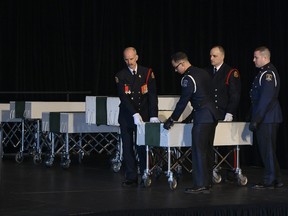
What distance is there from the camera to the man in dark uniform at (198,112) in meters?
8.22

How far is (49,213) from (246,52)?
5.21 m

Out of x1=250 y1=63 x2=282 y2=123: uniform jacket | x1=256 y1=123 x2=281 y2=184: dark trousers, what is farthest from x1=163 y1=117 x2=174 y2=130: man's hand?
x1=256 y1=123 x2=281 y2=184: dark trousers

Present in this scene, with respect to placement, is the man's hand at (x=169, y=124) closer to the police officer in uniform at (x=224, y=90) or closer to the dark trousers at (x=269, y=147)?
the police officer in uniform at (x=224, y=90)

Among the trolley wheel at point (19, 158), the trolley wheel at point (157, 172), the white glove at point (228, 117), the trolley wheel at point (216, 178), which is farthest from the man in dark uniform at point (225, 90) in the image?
the trolley wheel at point (19, 158)

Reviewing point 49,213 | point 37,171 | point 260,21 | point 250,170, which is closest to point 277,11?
point 260,21

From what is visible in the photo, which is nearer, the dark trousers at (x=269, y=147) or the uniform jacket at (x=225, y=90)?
the dark trousers at (x=269, y=147)

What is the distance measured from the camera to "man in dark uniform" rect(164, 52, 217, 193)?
822 cm

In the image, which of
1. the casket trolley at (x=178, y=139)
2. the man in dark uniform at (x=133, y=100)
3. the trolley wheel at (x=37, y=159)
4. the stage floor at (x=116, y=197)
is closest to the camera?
the stage floor at (x=116, y=197)

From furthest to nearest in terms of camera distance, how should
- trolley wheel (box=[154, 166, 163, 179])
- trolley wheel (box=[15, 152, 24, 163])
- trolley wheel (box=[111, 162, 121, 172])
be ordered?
1. trolley wheel (box=[15, 152, 24, 163])
2. trolley wheel (box=[111, 162, 121, 172])
3. trolley wheel (box=[154, 166, 163, 179])

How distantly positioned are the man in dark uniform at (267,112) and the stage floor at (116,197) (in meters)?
0.20

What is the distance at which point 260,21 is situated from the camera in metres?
11.2

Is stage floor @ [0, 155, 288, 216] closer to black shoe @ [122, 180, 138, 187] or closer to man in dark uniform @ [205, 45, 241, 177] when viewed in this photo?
black shoe @ [122, 180, 138, 187]

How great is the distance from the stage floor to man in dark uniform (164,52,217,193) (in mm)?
254

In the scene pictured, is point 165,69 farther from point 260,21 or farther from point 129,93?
point 129,93
